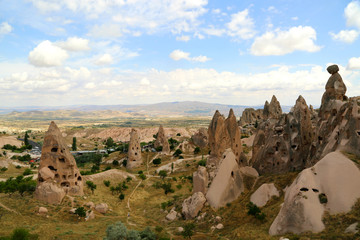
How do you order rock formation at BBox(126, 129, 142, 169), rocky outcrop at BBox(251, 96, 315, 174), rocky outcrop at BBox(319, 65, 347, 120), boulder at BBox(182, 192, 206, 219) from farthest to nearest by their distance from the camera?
rock formation at BBox(126, 129, 142, 169)
rocky outcrop at BBox(251, 96, 315, 174)
boulder at BBox(182, 192, 206, 219)
rocky outcrop at BBox(319, 65, 347, 120)

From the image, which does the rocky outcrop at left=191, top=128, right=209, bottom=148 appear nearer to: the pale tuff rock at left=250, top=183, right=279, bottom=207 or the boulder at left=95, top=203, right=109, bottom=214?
the boulder at left=95, top=203, right=109, bottom=214

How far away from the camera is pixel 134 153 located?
86.1 meters

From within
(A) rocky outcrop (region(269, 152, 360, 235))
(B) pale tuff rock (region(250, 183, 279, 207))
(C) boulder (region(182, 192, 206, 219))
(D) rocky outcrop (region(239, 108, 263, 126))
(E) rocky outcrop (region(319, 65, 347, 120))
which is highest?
(E) rocky outcrop (region(319, 65, 347, 120))

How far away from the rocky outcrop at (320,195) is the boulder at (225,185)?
11180mm

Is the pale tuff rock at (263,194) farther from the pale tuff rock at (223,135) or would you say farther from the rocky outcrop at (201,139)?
the rocky outcrop at (201,139)

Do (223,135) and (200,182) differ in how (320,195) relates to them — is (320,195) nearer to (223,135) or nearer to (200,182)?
(200,182)

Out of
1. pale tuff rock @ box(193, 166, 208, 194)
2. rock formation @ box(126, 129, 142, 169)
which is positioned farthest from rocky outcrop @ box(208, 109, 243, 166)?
rock formation @ box(126, 129, 142, 169)

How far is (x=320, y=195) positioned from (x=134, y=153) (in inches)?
2817

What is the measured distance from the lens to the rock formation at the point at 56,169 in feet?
136

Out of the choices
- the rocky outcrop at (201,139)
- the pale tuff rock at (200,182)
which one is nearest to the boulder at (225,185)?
the pale tuff rock at (200,182)

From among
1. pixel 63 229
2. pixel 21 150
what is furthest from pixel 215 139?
pixel 21 150

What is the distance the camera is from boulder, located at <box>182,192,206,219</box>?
3459cm

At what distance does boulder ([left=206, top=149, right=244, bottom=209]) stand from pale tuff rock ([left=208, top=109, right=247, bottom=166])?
569 inches

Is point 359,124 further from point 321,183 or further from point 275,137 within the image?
point 275,137
